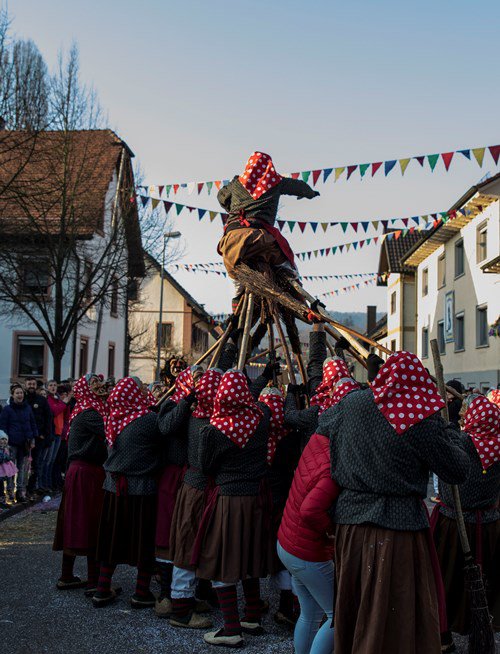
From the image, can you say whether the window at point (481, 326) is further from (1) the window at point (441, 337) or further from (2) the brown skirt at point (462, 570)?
(2) the brown skirt at point (462, 570)

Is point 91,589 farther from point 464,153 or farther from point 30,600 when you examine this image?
point 464,153

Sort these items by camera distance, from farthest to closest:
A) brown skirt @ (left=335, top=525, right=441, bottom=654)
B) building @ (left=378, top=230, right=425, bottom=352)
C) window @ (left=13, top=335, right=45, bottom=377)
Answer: building @ (left=378, top=230, right=425, bottom=352), window @ (left=13, top=335, right=45, bottom=377), brown skirt @ (left=335, top=525, right=441, bottom=654)

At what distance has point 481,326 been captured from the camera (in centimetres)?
2470

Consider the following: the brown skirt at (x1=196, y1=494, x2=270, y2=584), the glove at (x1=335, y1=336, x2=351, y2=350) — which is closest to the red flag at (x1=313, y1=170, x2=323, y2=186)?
the glove at (x1=335, y1=336, x2=351, y2=350)

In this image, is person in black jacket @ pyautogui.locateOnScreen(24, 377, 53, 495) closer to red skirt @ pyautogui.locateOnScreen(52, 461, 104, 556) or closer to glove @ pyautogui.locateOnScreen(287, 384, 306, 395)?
red skirt @ pyautogui.locateOnScreen(52, 461, 104, 556)

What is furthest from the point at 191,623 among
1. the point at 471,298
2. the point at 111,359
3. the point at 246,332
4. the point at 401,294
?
the point at 401,294

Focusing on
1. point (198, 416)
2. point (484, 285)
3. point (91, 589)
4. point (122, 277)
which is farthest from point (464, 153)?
point (484, 285)

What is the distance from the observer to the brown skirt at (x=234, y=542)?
17.6 feet

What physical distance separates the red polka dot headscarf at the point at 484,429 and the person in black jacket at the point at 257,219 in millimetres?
3022

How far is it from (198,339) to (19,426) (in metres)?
37.6

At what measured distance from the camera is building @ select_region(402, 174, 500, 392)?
2284 centimetres

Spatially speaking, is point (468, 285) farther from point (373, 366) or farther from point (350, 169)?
point (373, 366)

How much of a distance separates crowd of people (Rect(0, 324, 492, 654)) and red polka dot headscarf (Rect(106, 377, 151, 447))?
1cm

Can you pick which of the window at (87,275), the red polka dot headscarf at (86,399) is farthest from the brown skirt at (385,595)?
the window at (87,275)
